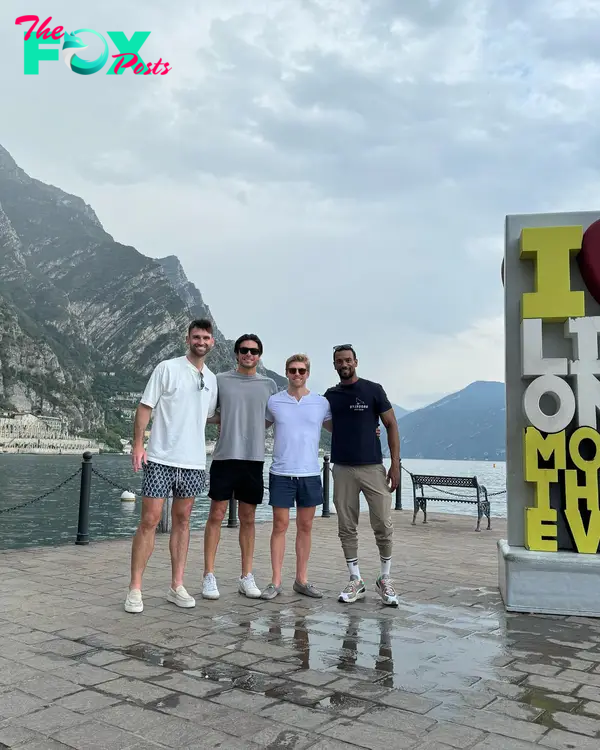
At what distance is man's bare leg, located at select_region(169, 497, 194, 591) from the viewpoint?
4645mm

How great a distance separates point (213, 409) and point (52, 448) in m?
120

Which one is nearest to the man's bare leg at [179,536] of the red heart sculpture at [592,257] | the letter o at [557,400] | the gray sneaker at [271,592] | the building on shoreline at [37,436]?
the gray sneaker at [271,592]

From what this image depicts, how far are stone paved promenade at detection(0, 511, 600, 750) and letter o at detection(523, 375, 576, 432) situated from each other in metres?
1.44

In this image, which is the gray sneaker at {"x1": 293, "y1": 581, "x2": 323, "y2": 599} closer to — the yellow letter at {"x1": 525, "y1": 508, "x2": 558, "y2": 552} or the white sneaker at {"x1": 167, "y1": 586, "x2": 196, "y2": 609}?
the white sneaker at {"x1": 167, "y1": 586, "x2": 196, "y2": 609}

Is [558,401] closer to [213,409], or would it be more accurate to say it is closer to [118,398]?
[213,409]

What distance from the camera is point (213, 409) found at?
4.89 metres

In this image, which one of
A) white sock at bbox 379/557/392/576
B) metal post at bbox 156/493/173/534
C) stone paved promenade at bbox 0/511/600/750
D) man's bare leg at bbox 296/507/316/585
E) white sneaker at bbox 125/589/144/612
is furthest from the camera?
metal post at bbox 156/493/173/534

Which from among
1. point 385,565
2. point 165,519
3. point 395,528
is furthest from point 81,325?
point 385,565

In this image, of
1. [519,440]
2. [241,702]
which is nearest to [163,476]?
[241,702]

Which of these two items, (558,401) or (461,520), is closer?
(558,401)

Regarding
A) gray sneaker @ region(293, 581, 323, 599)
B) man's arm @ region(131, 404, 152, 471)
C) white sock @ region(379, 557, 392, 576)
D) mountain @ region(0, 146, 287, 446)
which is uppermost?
mountain @ region(0, 146, 287, 446)

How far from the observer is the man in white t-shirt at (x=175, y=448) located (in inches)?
177

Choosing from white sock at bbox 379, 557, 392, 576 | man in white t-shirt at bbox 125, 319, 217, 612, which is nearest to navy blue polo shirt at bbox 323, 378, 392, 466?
white sock at bbox 379, 557, 392, 576

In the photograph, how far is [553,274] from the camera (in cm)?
503
